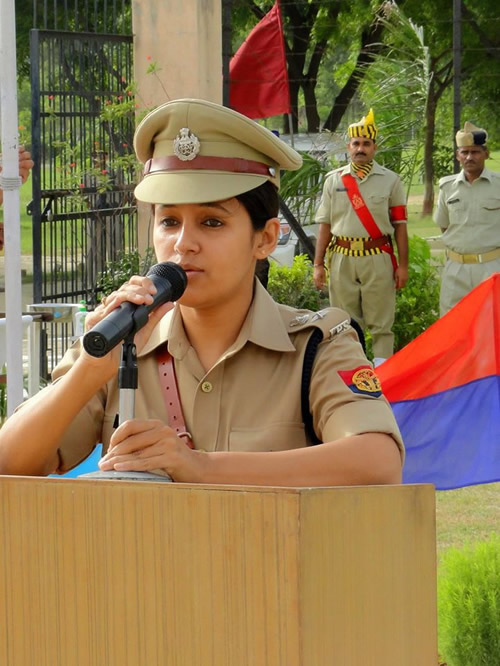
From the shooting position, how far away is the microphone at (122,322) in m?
1.58

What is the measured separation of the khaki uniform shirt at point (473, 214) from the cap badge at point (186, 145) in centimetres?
721

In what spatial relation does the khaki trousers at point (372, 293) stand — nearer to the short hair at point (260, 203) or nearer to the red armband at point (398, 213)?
the red armband at point (398, 213)

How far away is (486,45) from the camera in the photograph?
56.3 ft

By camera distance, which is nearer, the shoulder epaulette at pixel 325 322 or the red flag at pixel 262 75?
the shoulder epaulette at pixel 325 322

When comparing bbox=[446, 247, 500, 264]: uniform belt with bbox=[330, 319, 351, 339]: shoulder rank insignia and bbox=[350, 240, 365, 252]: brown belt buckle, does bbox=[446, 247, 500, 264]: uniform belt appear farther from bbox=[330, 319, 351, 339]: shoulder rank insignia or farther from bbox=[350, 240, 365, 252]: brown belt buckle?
bbox=[330, 319, 351, 339]: shoulder rank insignia

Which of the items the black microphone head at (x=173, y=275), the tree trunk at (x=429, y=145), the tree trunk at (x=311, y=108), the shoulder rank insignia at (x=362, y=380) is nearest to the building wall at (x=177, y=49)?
the tree trunk at (x=429, y=145)

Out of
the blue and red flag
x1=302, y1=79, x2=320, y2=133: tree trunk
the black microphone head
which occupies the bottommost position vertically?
the blue and red flag

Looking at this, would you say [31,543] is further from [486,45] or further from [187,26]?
[486,45]

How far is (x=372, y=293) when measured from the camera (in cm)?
919

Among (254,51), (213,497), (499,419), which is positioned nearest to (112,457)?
(213,497)

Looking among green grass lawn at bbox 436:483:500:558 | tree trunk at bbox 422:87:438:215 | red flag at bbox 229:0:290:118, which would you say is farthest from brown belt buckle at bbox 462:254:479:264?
tree trunk at bbox 422:87:438:215

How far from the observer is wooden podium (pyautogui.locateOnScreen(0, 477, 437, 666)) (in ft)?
4.29

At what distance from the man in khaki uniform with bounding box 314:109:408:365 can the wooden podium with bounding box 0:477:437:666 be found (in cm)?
766

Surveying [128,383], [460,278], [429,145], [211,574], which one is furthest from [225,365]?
[429,145]
